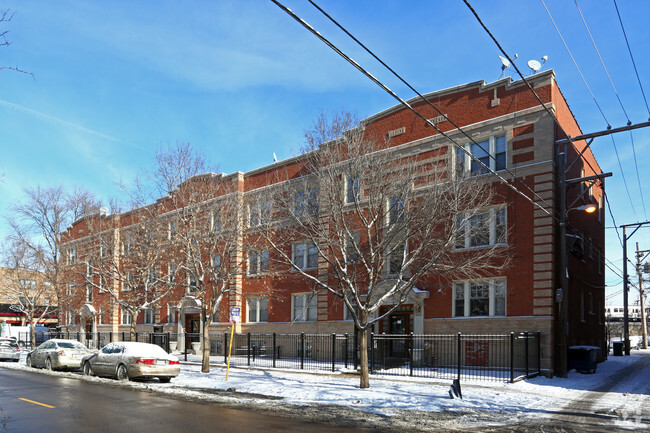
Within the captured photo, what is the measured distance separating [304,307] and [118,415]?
18783mm

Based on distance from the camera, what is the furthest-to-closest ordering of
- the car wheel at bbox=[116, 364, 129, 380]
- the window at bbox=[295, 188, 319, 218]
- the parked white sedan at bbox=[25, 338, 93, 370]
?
the parked white sedan at bbox=[25, 338, 93, 370] < the car wheel at bbox=[116, 364, 129, 380] < the window at bbox=[295, 188, 319, 218]

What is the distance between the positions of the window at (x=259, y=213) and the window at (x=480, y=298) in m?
9.14

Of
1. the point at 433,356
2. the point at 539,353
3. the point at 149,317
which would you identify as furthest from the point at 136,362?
the point at 149,317

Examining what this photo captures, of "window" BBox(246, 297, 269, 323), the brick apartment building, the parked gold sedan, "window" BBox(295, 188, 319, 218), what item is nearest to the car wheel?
the parked gold sedan

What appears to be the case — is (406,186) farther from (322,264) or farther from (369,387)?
(322,264)

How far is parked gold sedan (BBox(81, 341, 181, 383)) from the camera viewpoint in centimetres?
1878

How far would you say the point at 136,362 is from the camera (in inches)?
739

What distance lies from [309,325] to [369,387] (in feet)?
44.0

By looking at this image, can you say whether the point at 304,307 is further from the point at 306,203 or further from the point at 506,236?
the point at 306,203

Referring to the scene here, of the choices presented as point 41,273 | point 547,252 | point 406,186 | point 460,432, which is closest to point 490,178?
point 547,252

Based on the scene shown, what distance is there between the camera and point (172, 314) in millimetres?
39375

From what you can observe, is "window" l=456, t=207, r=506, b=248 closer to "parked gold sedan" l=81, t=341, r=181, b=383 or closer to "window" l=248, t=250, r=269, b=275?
"window" l=248, t=250, r=269, b=275

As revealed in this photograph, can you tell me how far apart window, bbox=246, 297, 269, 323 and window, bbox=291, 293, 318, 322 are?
240cm

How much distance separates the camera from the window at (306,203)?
18766mm
